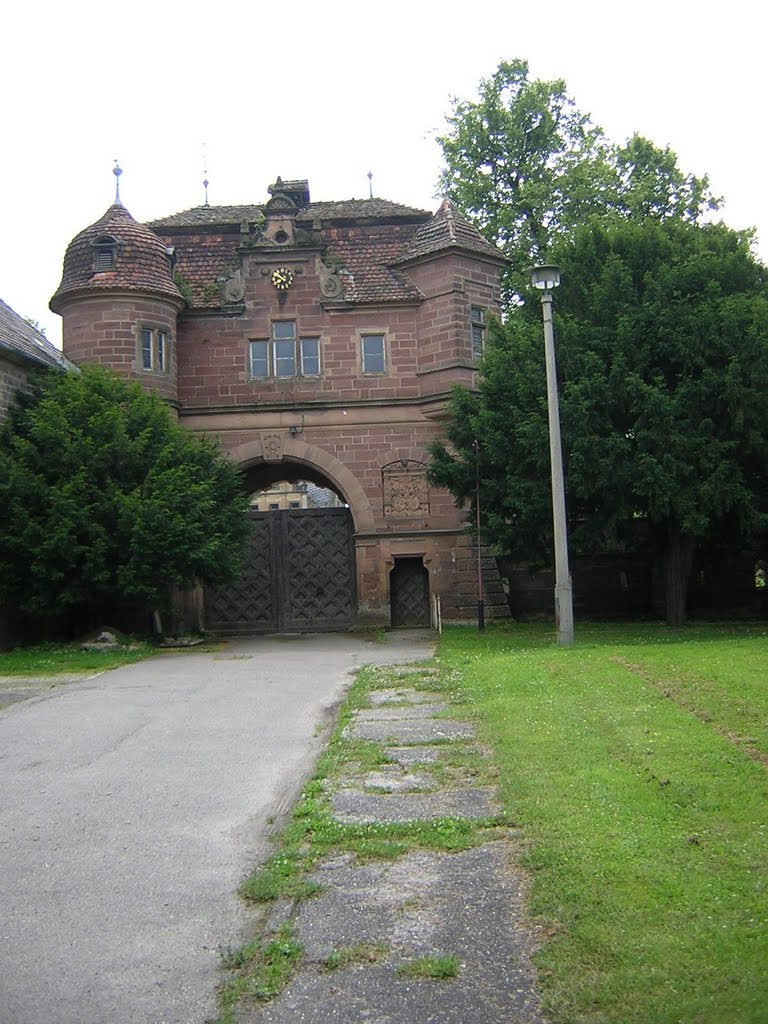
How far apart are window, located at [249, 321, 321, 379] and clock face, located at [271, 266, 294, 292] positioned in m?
0.82

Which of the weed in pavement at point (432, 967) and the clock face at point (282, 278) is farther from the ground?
the clock face at point (282, 278)

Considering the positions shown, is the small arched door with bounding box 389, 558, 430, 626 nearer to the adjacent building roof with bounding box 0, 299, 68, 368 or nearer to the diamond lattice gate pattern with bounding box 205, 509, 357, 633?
the diamond lattice gate pattern with bounding box 205, 509, 357, 633

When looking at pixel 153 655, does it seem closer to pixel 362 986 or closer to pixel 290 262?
pixel 290 262

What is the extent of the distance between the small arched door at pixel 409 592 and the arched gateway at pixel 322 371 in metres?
0.04

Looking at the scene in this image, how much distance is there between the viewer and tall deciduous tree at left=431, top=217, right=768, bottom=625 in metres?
18.6

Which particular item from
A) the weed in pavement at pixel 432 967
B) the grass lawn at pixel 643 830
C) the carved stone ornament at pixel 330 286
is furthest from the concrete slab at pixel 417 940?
the carved stone ornament at pixel 330 286

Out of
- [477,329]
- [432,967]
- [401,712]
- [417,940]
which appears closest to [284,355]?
[477,329]

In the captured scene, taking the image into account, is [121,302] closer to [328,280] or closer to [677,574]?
[328,280]

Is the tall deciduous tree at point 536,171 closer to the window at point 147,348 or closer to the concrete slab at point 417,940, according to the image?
the window at point 147,348

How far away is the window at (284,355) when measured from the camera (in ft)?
86.0

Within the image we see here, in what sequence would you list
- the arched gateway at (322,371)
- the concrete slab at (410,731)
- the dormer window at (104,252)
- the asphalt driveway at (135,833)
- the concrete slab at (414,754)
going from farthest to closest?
the arched gateway at (322,371)
the dormer window at (104,252)
the concrete slab at (410,731)
the concrete slab at (414,754)
the asphalt driveway at (135,833)

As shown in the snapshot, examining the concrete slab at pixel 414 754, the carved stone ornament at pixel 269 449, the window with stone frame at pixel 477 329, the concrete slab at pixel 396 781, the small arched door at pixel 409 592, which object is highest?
the window with stone frame at pixel 477 329

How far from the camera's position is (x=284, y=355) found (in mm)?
26266

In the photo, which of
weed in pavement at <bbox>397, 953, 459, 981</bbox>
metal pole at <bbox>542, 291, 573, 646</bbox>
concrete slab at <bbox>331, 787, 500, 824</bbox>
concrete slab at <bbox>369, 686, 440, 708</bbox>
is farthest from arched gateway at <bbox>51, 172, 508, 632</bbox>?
weed in pavement at <bbox>397, 953, 459, 981</bbox>
